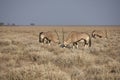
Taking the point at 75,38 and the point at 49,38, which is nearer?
the point at 75,38

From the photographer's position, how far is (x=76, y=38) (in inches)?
692

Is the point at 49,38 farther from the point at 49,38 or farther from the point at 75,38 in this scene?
the point at 75,38

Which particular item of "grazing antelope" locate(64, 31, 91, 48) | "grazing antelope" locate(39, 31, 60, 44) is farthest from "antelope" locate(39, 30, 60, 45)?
"grazing antelope" locate(64, 31, 91, 48)

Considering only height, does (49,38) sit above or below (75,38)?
below

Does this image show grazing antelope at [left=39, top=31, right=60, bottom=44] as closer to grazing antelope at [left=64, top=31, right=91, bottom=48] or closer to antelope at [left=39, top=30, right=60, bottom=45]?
antelope at [left=39, top=30, right=60, bottom=45]

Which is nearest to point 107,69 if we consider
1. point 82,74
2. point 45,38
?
point 82,74

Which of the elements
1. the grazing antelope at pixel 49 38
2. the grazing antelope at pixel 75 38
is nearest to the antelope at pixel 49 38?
the grazing antelope at pixel 49 38

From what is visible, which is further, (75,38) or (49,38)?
(49,38)

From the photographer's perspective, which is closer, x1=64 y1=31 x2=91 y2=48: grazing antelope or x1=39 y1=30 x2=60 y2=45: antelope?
x1=64 y1=31 x2=91 y2=48: grazing antelope

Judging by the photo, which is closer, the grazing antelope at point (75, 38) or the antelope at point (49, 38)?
the grazing antelope at point (75, 38)

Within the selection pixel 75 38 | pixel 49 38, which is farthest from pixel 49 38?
pixel 75 38

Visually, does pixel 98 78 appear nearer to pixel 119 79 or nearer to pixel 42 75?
pixel 119 79

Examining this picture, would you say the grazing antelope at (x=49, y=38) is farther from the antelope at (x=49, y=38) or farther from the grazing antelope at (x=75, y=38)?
the grazing antelope at (x=75, y=38)

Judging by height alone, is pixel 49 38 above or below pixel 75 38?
below
